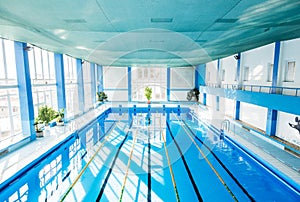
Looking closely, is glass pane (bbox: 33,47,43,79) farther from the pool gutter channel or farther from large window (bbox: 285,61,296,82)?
large window (bbox: 285,61,296,82)

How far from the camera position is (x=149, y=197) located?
14.3ft

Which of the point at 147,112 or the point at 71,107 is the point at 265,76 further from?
the point at 71,107

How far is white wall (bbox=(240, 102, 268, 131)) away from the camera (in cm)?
880

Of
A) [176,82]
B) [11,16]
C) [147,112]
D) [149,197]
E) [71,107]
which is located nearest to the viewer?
[11,16]

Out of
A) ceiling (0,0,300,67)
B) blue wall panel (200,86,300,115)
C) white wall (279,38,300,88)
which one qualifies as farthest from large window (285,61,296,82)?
ceiling (0,0,300,67)

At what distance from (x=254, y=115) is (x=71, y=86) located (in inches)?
483

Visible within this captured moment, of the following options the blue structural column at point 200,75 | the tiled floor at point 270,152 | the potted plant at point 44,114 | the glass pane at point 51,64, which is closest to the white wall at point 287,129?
the tiled floor at point 270,152

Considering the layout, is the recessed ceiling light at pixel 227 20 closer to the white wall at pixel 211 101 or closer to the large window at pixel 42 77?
the large window at pixel 42 77

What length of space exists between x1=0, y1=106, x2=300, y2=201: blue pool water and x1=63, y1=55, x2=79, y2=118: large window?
4.94 metres

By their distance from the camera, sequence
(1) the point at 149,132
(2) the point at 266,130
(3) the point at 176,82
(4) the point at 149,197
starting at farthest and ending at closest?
1. (3) the point at 176,82
2. (1) the point at 149,132
3. (2) the point at 266,130
4. (4) the point at 149,197

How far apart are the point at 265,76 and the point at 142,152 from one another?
6.91m

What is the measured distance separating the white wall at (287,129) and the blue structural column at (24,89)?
10638 mm

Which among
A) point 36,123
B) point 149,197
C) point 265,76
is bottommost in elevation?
point 149,197

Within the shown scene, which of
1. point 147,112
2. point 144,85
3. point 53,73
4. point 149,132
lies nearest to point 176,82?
point 144,85
